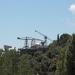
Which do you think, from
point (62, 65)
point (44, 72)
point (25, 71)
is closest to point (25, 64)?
point (25, 71)

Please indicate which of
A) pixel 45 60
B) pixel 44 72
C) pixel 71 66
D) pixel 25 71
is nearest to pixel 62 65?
pixel 71 66

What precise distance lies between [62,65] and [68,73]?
1.45m

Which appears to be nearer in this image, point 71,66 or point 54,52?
point 71,66

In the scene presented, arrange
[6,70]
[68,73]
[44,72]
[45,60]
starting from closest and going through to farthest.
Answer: [68,73] → [6,70] → [44,72] → [45,60]

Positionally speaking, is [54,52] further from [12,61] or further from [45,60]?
[12,61]

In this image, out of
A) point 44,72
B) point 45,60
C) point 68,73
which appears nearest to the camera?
point 68,73

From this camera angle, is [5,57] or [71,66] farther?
[5,57]

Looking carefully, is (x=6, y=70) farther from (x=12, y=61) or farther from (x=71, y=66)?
(x=71, y=66)

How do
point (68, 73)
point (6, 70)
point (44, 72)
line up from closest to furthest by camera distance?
Answer: point (68, 73), point (6, 70), point (44, 72)

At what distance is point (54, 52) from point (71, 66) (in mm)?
40875

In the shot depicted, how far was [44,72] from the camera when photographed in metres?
72.4

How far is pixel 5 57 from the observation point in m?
49.4

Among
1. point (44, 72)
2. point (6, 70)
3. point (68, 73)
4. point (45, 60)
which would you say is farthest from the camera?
point (45, 60)

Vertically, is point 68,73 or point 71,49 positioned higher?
point 71,49
